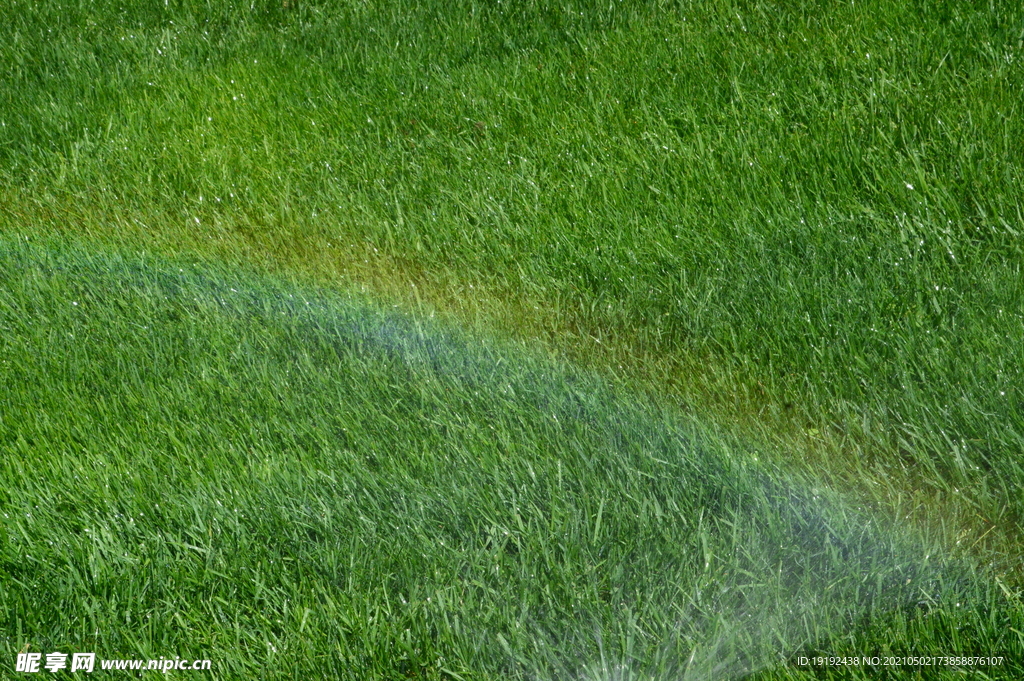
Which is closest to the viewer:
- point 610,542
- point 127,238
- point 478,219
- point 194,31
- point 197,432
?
point 610,542

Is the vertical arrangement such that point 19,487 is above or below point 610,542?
below

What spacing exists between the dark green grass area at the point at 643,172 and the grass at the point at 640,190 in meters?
0.01

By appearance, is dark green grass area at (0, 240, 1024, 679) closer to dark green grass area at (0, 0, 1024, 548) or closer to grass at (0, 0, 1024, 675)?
grass at (0, 0, 1024, 675)

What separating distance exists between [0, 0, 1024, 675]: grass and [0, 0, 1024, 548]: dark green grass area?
1 cm

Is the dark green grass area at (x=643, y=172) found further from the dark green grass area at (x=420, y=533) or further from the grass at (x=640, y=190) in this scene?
the dark green grass area at (x=420, y=533)

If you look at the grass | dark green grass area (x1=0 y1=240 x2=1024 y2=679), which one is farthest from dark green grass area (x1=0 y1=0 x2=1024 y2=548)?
dark green grass area (x1=0 y1=240 x2=1024 y2=679)

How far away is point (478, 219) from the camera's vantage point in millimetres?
4465

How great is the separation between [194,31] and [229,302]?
3.03 metres

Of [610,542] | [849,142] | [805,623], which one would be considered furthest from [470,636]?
[849,142]

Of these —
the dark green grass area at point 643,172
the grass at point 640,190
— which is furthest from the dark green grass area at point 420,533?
the dark green grass area at point 643,172

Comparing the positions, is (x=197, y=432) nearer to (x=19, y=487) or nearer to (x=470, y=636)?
(x=19, y=487)

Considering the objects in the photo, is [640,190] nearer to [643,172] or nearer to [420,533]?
[643,172]

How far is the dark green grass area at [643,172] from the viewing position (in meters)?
3.21

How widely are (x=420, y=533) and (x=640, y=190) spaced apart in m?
2.08
